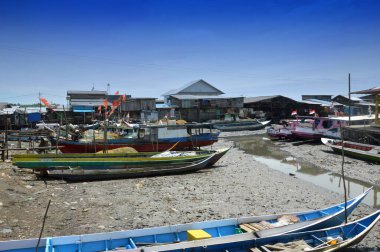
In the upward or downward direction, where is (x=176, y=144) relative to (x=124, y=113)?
downward

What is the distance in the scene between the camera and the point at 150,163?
55.0 feet

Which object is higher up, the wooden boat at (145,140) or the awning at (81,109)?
the awning at (81,109)

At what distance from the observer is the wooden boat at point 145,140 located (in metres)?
22.9

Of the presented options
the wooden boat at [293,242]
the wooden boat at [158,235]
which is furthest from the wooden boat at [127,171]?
the wooden boat at [293,242]

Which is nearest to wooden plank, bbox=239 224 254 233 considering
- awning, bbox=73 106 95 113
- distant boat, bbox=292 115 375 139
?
distant boat, bbox=292 115 375 139

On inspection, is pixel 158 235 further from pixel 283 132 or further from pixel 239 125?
pixel 239 125

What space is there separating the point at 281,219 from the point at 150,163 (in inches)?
374

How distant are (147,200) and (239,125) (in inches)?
1383

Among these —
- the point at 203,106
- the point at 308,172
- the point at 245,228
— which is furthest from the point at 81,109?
the point at 245,228

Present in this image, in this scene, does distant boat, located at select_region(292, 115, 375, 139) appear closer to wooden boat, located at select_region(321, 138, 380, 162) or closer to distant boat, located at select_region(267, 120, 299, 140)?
distant boat, located at select_region(267, 120, 299, 140)

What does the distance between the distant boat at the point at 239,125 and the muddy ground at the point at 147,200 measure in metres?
27.6

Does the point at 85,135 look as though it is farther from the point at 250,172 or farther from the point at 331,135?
the point at 331,135

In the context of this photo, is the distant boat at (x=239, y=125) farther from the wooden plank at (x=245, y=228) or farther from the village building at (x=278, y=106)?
the wooden plank at (x=245, y=228)

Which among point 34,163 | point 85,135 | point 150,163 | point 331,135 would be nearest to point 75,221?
point 34,163
